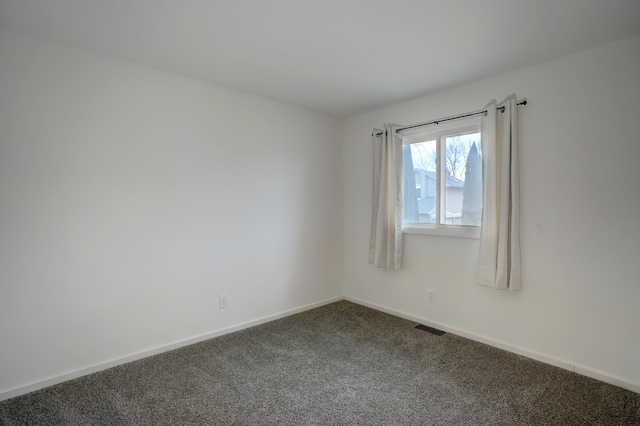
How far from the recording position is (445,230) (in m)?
3.27

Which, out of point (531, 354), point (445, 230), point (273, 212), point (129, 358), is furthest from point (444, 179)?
point (129, 358)

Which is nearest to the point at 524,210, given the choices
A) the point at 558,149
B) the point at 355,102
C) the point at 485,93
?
the point at 558,149

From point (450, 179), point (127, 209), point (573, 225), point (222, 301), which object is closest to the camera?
point (573, 225)

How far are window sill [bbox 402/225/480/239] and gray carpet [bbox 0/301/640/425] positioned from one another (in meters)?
0.97

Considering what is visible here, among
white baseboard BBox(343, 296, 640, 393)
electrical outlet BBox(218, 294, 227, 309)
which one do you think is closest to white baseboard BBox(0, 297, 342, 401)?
electrical outlet BBox(218, 294, 227, 309)

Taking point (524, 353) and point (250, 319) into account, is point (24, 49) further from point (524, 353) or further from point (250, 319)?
point (524, 353)

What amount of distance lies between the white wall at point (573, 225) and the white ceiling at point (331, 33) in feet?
0.70

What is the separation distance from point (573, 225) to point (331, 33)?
2.23 meters

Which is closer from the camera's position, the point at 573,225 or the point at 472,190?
the point at 573,225

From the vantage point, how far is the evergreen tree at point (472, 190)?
3.03m

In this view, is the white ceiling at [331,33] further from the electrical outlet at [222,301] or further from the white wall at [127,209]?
the electrical outlet at [222,301]

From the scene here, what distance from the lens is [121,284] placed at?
258 cm

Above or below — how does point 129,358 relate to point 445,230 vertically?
below

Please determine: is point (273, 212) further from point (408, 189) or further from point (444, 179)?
point (444, 179)
